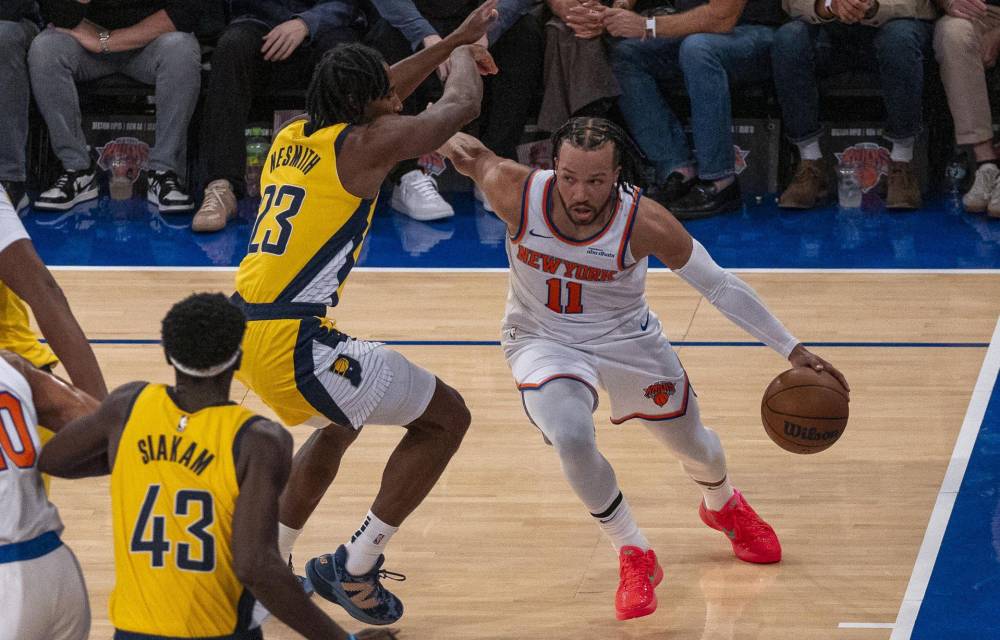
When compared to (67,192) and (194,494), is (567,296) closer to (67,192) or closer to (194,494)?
(194,494)

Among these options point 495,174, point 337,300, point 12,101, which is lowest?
point 12,101

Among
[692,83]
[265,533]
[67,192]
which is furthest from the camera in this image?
[67,192]

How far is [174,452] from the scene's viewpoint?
126 inches

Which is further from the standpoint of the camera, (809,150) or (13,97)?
(809,150)

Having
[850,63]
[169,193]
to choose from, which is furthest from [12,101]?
[850,63]

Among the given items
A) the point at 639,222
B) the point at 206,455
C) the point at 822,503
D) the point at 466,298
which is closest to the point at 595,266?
the point at 639,222

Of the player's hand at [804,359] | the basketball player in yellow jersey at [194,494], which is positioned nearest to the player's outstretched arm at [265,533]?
the basketball player in yellow jersey at [194,494]

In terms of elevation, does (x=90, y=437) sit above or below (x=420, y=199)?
above

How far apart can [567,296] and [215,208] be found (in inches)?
183

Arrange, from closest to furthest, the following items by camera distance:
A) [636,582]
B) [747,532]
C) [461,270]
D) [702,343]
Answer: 1. [636,582]
2. [747,532]
3. [702,343]
4. [461,270]

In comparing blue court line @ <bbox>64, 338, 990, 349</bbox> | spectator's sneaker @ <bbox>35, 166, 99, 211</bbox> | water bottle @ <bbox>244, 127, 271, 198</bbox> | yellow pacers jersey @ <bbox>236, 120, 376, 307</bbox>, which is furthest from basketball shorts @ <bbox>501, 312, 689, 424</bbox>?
spectator's sneaker @ <bbox>35, 166, 99, 211</bbox>

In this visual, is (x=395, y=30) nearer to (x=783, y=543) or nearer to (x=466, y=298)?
(x=466, y=298)

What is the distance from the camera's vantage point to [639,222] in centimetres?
494

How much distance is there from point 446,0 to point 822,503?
4979 mm
